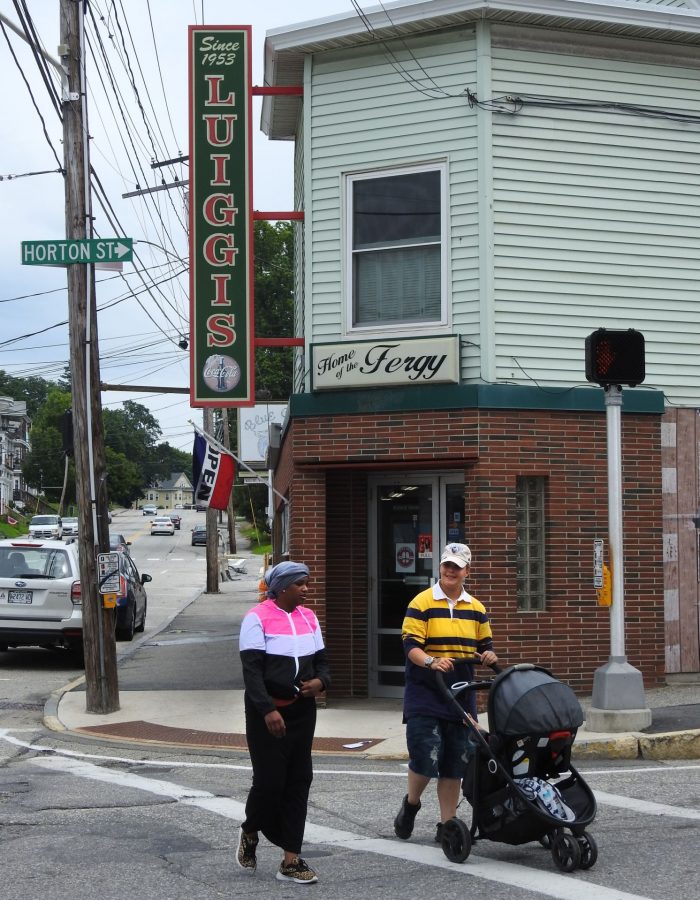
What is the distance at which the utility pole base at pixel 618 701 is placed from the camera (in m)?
10.6

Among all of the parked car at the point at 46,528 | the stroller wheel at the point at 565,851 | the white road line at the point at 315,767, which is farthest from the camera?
the parked car at the point at 46,528

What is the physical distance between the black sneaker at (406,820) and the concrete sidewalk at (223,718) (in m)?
3.08

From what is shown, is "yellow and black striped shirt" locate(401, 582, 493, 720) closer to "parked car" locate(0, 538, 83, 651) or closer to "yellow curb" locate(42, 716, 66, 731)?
"yellow curb" locate(42, 716, 66, 731)

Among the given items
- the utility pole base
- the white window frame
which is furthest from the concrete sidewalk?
the white window frame

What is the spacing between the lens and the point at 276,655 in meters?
6.49

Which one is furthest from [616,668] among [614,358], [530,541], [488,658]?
[488,658]

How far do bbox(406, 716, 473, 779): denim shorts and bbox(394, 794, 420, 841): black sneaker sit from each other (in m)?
0.26

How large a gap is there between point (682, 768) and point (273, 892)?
4678mm

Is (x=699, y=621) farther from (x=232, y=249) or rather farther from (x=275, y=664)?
(x=275, y=664)

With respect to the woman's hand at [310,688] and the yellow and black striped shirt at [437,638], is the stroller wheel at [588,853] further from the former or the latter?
the woman's hand at [310,688]

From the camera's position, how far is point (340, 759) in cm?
1034

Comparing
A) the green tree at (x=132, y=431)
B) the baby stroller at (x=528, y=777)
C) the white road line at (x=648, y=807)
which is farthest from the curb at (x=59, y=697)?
the green tree at (x=132, y=431)

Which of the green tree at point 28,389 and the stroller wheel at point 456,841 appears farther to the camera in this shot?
the green tree at point 28,389

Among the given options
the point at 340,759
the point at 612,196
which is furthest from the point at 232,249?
the point at 340,759
